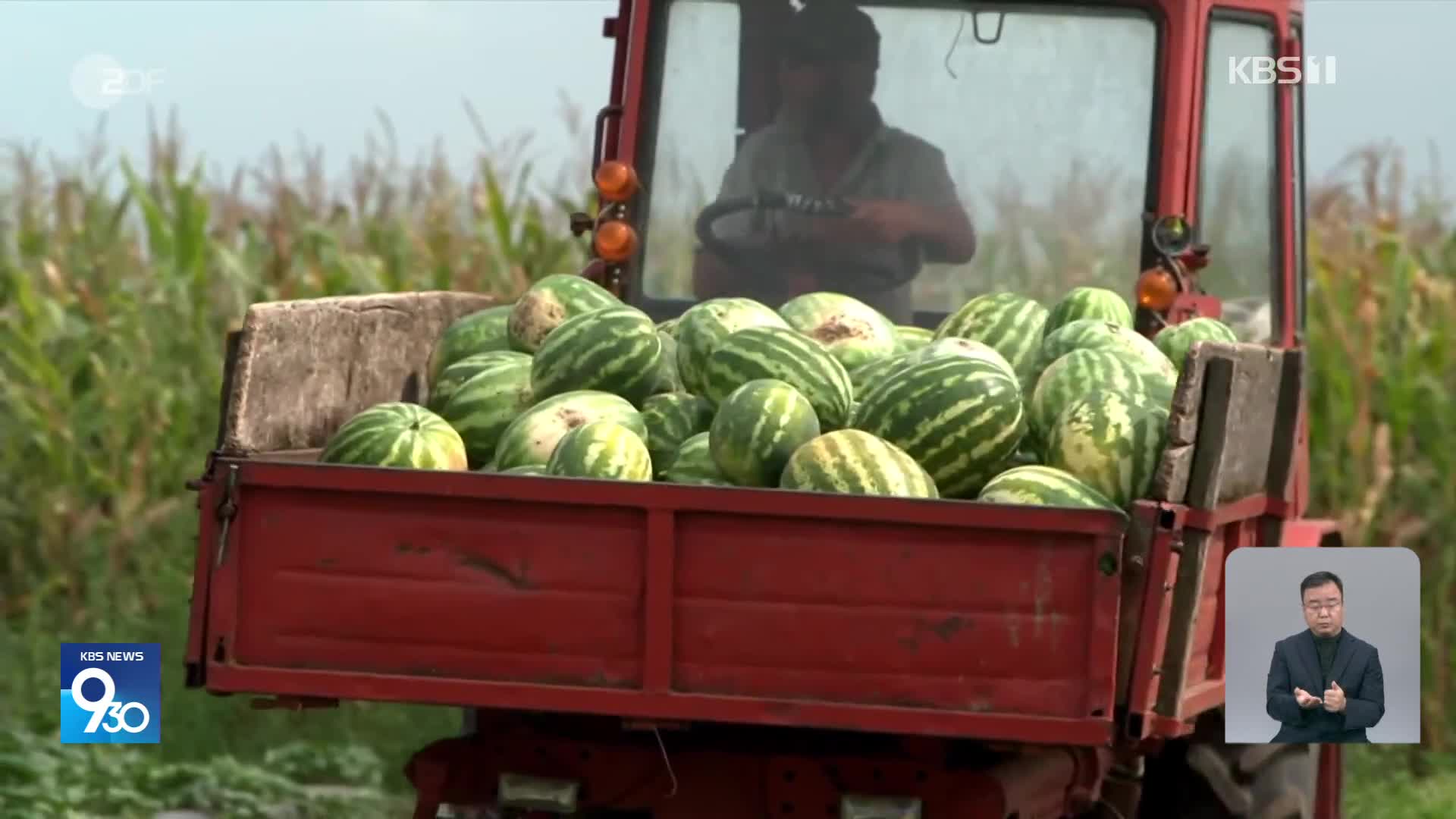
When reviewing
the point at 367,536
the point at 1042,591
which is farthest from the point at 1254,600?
the point at 367,536

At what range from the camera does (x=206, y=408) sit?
885 centimetres

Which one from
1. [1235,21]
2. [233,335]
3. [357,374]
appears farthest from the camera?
[1235,21]

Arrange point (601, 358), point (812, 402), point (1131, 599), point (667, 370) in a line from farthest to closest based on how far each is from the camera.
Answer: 1. point (667, 370)
2. point (601, 358)
3. point (812, 402)
4. point (1131, 599)

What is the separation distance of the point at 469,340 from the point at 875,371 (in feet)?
3.85

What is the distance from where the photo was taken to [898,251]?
631 centimetres

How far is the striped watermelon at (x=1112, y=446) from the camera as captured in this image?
4.78m

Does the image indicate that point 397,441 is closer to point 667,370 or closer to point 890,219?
point 667,370

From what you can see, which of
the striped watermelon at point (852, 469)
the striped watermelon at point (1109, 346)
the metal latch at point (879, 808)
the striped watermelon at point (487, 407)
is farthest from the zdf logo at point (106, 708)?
the striped watermelon at point (1109, 346)

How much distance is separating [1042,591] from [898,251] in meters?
2.21

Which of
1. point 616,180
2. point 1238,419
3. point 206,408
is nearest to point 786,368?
point 1238,419

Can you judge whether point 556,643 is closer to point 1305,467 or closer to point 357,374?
point 357,374

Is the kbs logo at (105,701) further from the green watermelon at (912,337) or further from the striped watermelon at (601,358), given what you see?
the green watermelon at (912,337)

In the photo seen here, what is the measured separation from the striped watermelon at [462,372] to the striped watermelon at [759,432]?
905 millimetres

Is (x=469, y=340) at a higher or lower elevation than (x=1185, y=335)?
lower
